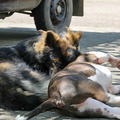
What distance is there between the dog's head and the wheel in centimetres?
386

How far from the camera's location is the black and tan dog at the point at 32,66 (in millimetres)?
3047

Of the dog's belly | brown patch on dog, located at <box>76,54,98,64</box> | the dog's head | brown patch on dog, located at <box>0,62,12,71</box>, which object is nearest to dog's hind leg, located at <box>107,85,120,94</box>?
the dog's belly

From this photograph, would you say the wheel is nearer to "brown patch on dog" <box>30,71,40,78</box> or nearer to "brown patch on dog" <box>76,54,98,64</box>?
"brown patch on dog" <box>76,54,98,64</box>

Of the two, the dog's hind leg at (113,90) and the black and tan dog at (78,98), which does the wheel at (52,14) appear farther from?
the black and tan dog at (78,98)

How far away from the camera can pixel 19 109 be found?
10.1 ft

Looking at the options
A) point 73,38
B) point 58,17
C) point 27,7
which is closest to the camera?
point 73,38

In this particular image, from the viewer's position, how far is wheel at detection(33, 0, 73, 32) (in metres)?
7.32

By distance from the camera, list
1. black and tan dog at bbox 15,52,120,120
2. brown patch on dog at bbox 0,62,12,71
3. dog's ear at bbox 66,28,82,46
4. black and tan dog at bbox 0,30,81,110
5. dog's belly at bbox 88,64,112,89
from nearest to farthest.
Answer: black and tan dog at bbox 15,52,120,120, black and tan dog at bbox 0,30,81,110, brown patch on dog at bbox 0,62,12,71, dog's belly at bbox 88,64,112,89, dog's ear at bbox 66,28,82,46

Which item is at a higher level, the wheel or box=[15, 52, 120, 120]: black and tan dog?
box=[15, 52, 120, 120]: black and tan dog

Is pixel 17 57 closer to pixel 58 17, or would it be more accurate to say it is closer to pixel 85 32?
pixel 58 17

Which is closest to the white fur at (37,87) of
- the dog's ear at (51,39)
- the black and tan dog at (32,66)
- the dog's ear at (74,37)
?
the black and tan dog at (32,66)

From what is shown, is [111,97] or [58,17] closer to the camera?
[111,97]

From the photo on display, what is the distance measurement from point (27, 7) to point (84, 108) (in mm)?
4607

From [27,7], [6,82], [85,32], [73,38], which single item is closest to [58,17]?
[27,7]
